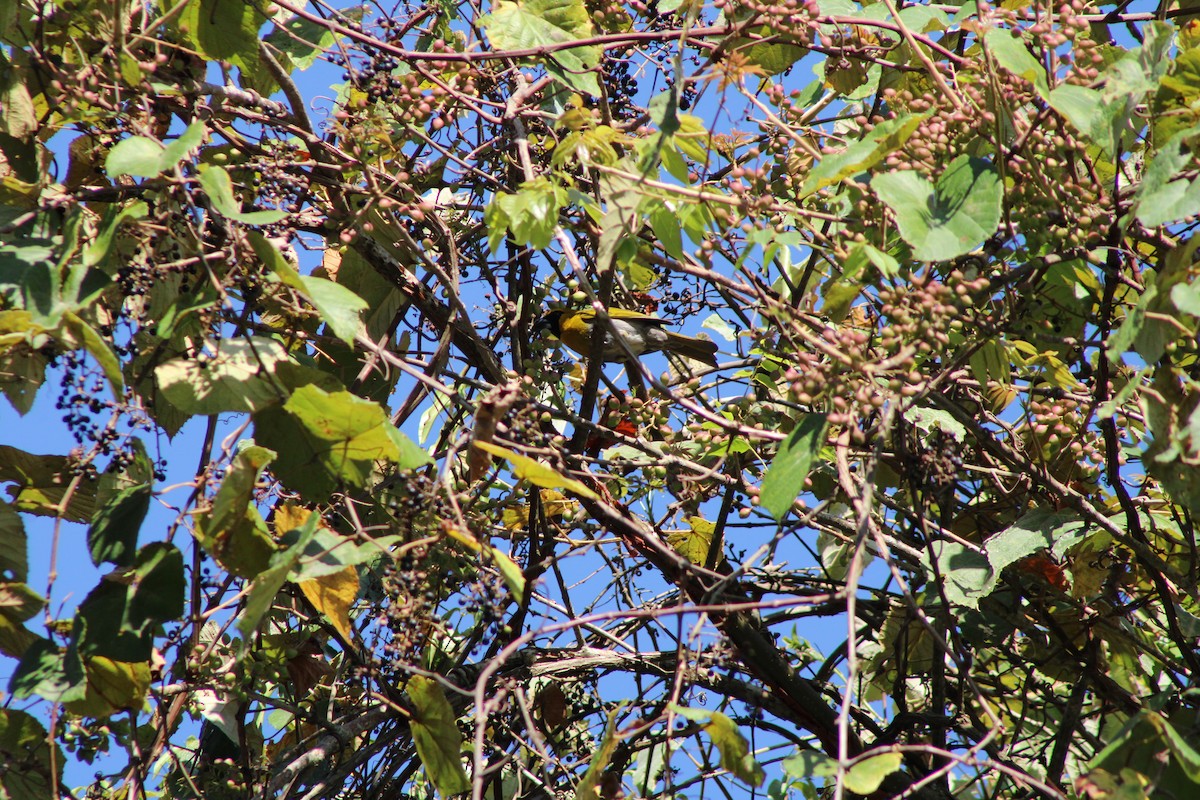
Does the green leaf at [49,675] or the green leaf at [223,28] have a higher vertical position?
the green leaf at [223,28]

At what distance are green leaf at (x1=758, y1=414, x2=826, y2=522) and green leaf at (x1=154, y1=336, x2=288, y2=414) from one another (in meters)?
1.07

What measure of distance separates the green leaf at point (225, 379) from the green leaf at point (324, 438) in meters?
0.07

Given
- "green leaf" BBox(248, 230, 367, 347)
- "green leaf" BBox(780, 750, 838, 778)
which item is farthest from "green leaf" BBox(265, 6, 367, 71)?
"green leaf" BBox(780, 750, 838, 778)

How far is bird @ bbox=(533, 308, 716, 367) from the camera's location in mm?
3848

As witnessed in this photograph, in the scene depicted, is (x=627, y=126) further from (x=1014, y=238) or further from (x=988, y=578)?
(x=988, y=578)

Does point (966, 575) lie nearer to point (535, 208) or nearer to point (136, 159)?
point (535, 208)

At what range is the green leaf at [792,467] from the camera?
6.85 feet

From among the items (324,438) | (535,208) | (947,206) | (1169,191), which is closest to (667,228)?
(535,208)

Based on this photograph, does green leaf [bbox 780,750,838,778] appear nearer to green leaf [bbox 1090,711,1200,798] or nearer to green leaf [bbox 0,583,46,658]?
green leaf [bbox 1090,711,1200,798]

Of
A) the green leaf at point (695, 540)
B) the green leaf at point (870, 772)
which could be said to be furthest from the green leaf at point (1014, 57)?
the green leaf at point (695, 540)

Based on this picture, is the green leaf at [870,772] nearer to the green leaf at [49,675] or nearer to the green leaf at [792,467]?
the green leaf at [792,467]

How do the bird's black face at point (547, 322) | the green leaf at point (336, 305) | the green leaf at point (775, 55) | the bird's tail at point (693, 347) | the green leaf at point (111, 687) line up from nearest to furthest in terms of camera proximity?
the green leaf at point (336, 305), the green leaf at point (111, 687), the green leaf at point (775, 55), the bird's black face at point (547, 322), the bird's tail at point (693, 347)

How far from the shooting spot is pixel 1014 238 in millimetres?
2359

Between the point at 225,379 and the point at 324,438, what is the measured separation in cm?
24
